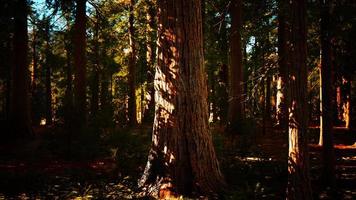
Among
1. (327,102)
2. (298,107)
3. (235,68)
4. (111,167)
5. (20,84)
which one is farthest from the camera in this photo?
(235,68)

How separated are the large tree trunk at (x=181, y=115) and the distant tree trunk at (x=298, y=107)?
5.70 feet

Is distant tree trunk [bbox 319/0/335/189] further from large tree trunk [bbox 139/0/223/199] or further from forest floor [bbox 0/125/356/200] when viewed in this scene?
large tree trunk [bbox 139/0/223/199]

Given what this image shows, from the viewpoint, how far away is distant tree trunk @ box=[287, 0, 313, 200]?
6.30 metres

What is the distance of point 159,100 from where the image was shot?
7.55 metres

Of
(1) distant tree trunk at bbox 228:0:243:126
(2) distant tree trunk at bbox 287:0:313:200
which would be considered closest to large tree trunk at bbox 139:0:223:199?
(2) distant tree trunk at bbox 287:0:313:200

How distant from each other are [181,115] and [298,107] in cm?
239

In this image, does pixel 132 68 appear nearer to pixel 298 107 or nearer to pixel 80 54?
pixel 80 54

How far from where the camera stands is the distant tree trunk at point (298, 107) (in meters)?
6.30

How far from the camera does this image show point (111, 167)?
34.1ft

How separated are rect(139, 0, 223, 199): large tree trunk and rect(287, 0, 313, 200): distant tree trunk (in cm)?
174

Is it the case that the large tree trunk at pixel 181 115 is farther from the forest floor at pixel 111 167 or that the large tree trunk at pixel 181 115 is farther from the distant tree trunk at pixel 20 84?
the distant tree trunk at pixel 20 84

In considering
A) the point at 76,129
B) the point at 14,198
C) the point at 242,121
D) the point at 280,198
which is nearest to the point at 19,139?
the point at 76,129

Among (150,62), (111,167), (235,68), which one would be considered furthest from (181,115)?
(150,62)

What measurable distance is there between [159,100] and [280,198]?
135 inches
